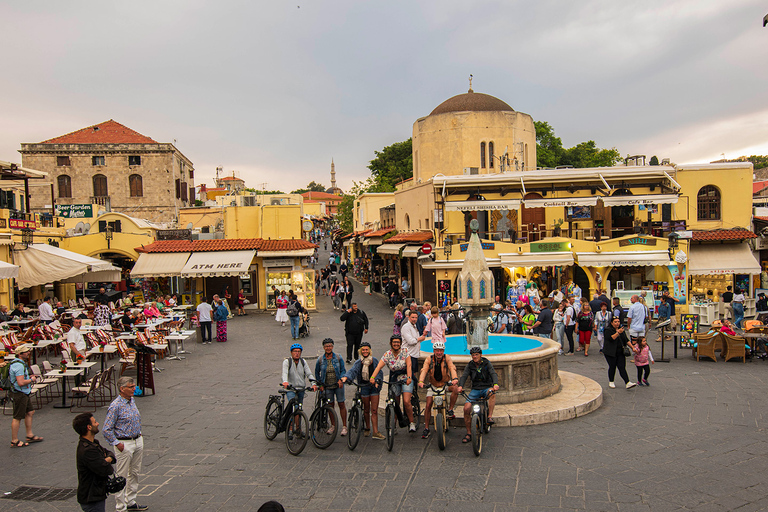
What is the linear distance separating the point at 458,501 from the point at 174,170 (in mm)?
47249

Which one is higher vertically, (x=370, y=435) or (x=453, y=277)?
(x=453, y=277)

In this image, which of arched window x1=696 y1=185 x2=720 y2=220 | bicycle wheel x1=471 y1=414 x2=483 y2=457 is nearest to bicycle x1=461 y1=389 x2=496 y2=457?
bicycle wheel x1=471 y1=414 x2=483 y2=457

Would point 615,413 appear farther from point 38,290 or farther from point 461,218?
point 38,290

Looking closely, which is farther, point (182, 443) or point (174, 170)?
point (174, 170)

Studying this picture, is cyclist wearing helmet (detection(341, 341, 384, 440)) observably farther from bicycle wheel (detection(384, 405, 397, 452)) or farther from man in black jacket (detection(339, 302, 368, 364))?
man in black jacket (detection(339, 302, 368, 364))

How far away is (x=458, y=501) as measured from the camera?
6285mm

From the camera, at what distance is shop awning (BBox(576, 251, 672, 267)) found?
70.6 ft

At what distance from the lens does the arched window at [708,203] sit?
23953mm

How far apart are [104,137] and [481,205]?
126 feet

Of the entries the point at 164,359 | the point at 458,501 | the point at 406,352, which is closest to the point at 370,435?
the point at 406,352

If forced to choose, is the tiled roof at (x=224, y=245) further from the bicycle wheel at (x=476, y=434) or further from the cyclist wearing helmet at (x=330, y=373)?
the bicycle wheel at (x=476, y=434)

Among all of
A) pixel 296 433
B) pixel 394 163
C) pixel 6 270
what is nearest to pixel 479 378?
pixel 296 433

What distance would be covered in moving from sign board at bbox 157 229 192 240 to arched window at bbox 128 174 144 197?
20928 mm

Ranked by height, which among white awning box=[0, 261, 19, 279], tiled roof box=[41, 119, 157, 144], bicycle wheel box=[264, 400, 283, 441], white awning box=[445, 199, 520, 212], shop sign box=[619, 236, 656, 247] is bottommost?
bicycle wheel box=[264, 400, 283, 441]
